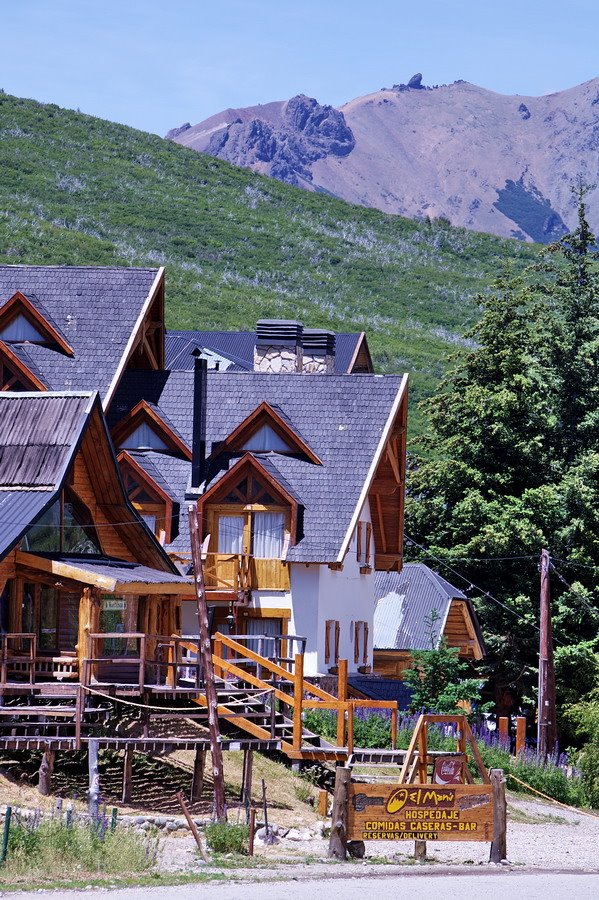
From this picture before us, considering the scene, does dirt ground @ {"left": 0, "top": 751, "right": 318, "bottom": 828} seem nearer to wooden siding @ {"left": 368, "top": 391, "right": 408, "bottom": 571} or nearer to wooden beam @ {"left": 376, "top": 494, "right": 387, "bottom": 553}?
wooden siding @ {"left": 368, "top": 391, "right": 408, "bottom": 571}

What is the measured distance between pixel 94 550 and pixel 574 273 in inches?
1147

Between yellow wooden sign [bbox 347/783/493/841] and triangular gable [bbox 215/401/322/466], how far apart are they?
1882 centimetres

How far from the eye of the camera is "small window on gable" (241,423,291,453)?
44.2 metres

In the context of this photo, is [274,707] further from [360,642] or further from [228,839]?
[360,642]

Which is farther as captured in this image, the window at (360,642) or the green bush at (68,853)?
the window at (360,642)

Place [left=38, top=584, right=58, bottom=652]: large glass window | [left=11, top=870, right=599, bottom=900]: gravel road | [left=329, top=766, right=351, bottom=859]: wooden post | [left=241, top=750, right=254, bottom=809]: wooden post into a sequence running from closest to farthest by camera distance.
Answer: [left=11, top=870, right=599, bottom=900]: gravel road
[left=329, top=766, right=351, bottom=859]: wooden post
[left=241, top=750, right=254, bottom=809]: wooden post
[left=38, top=584, right=58, bottom=652]: large glass window

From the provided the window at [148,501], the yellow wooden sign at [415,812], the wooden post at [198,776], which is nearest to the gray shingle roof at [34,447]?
the wooden post at [198,776]

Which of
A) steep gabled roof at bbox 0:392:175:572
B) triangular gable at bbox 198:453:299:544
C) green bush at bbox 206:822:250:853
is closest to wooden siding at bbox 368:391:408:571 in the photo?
triangular gable at bbox 198:453:299:544

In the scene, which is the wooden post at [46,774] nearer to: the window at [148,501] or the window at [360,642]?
the window at [148,501]

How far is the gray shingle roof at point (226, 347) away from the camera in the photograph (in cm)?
6606

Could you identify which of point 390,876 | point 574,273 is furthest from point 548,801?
point 574,273

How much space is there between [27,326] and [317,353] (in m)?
8.71

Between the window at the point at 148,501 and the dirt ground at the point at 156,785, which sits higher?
the window at the point at 148,501

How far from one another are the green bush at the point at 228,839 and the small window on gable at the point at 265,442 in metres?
19.2
